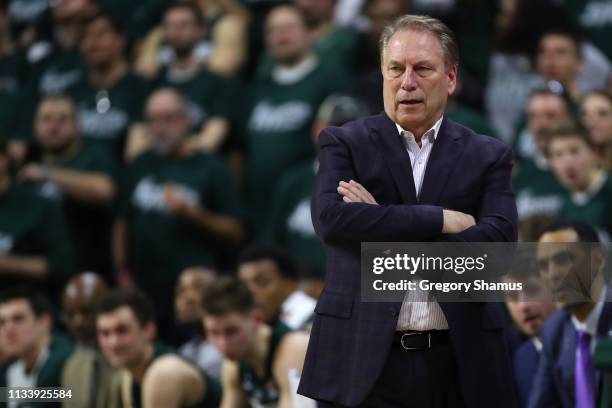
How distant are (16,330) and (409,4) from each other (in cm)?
346

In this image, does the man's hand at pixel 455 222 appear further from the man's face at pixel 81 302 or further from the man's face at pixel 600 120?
the man's face at pixel 81 302

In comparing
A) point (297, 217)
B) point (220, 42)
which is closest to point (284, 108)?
point (297, 217)

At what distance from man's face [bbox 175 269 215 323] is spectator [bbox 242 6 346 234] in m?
1.17

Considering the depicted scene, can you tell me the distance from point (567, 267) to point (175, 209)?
4440 millimetres

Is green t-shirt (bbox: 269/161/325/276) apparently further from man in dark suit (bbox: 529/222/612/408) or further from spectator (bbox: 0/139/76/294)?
man in dark suit (bbox: 529/222/612/408)

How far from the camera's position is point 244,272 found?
6816 mm

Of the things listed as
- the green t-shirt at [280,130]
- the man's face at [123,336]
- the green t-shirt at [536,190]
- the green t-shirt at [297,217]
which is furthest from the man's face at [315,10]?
the man's face at [123,336]

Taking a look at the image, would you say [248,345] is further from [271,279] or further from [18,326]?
[18,326]

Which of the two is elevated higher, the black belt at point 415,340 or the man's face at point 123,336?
the man's face at point 123,336

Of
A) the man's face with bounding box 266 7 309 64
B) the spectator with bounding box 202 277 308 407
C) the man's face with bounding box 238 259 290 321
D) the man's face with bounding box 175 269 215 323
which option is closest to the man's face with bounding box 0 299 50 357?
the man's face with bounding box 175 269 215 323

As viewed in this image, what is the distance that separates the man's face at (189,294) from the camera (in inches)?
290

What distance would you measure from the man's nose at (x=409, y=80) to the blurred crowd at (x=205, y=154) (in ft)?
8.91

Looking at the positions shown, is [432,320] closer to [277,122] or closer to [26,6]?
[277,122]

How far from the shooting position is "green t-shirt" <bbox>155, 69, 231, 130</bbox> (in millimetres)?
8930
